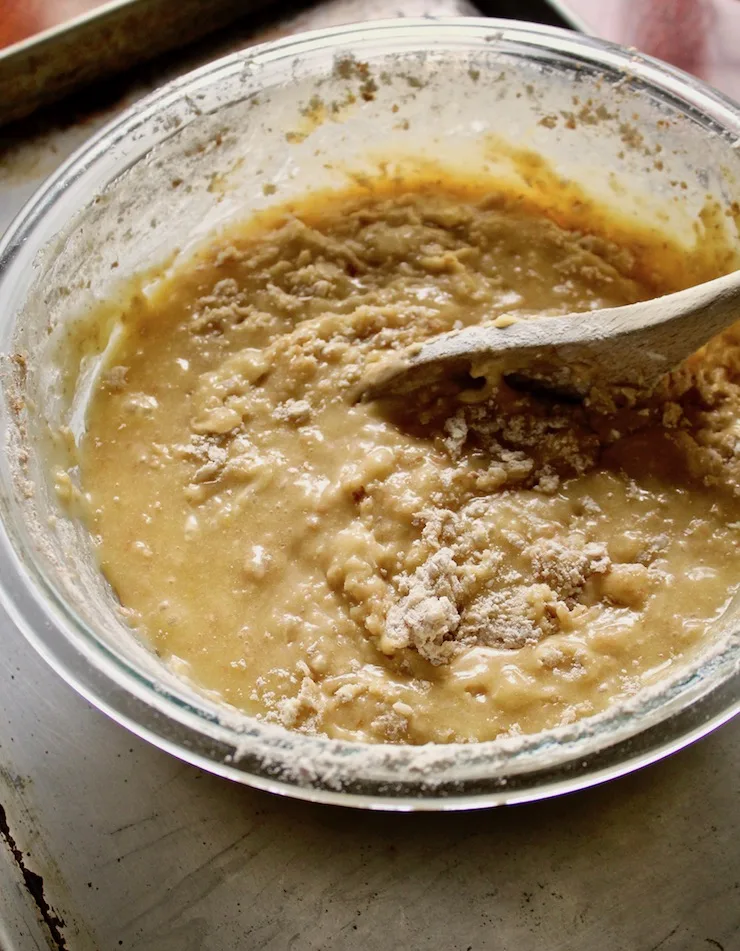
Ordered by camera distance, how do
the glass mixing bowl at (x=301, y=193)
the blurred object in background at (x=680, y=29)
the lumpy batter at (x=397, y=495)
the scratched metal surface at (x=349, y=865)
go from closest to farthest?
the glass mixing bowl at (x=301, y=193)
the scratched metal surface at (x=349, y=865)
the lumpy batter at (x=397, y=495)
the blurred object in background at (x=680, y=29)

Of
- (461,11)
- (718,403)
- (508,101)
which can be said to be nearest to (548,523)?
(718,403)

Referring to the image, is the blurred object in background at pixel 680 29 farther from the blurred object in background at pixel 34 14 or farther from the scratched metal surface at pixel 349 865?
the scratched metal surface at pixel 349 865

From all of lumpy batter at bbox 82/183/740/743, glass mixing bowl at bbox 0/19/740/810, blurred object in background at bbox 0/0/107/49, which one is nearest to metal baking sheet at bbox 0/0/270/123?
blurred object in background at bbox 0/0/107/49

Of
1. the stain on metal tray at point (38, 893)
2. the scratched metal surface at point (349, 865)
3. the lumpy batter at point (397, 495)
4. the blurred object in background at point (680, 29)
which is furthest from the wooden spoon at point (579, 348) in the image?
the blurred object in background at point (680, 29)

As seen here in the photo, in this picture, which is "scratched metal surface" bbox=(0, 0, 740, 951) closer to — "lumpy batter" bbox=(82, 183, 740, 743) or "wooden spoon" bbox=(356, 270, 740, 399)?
"lumpy batter" bbox=(82, 183, 740, 743)

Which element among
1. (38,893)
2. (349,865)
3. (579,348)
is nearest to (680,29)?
(579,348)

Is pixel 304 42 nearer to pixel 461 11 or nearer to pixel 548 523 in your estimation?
pixel 461 11
